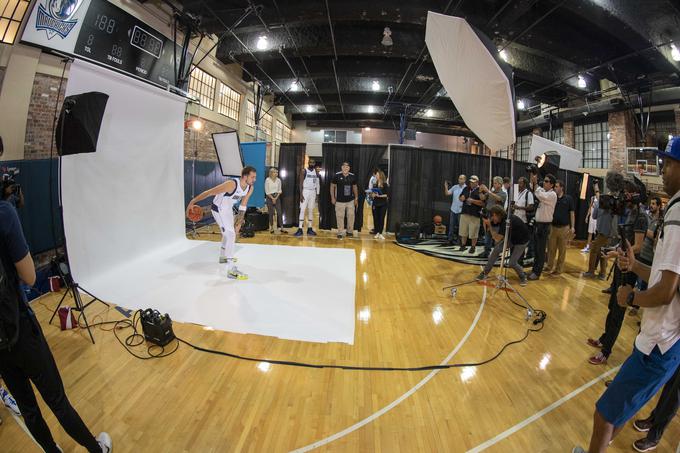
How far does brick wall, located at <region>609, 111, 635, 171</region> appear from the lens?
33.1 ft

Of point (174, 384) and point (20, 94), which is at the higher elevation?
point (20, 94)

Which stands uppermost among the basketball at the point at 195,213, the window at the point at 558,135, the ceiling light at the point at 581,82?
the ceiling light at the point at 581,82

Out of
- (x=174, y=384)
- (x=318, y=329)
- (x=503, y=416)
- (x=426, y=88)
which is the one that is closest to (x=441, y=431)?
(x=503, y=416)

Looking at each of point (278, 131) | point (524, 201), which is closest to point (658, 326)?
point (524, 201)

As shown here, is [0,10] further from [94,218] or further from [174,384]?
[174,384]

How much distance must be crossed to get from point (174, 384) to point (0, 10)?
504cm

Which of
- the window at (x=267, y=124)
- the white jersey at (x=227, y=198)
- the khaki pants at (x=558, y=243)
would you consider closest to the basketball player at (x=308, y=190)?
the white jersey at (x=227, y=198)

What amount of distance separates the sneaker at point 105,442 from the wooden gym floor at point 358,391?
67 mm

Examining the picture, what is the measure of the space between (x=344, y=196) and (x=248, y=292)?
164 inches

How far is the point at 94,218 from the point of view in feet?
12.7

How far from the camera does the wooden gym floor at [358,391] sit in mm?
1747

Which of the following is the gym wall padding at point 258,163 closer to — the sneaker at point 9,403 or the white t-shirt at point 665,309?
the sneaker at point 9,403

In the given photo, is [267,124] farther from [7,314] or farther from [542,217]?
[7,314]

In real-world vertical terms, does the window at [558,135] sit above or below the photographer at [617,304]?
above
